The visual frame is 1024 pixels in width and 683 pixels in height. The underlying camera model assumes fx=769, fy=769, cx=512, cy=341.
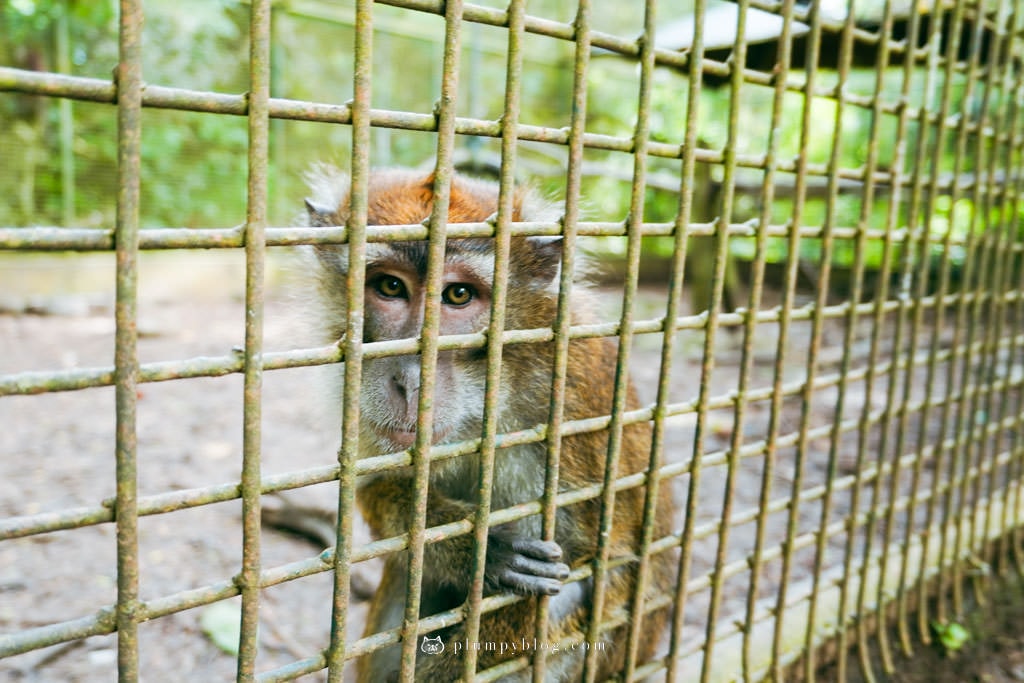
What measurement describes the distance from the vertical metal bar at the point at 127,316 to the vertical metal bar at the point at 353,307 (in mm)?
324

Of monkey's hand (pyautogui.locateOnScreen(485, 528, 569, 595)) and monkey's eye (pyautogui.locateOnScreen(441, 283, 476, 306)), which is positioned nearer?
monkey's hand (pyautogui.locateOnScreen(485, 528, 569, 595))

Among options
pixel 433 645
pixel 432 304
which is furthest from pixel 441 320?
pixel 433 645

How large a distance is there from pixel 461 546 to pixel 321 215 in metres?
1.08

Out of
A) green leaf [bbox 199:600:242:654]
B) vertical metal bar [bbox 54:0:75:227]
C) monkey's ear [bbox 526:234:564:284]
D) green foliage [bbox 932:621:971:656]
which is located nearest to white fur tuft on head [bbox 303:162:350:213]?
monkey's ear [bbox 526:234:564:284]

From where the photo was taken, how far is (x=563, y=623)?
2.21 m

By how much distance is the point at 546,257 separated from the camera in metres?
2.23

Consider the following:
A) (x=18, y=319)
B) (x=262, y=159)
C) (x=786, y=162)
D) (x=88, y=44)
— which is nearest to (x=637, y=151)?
(x=786, y=162)

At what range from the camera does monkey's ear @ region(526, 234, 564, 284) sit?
2182 mm

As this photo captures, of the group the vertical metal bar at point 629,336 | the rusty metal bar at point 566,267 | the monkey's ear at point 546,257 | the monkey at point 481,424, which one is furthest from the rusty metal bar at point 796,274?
the rusty metal bar at point 566,267

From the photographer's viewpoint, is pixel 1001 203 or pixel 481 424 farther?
pixel 1001 203

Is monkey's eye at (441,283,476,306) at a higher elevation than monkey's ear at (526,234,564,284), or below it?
below

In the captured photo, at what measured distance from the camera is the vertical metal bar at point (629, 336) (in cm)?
168

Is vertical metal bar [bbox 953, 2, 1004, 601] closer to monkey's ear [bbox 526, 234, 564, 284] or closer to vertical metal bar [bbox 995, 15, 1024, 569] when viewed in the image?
vertical metal bar [bbox 995, 15, 1024, 569]

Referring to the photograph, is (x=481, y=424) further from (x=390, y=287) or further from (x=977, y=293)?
(x=977, y=293)
